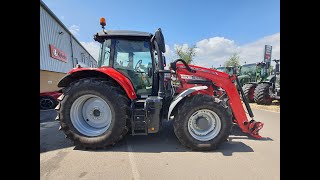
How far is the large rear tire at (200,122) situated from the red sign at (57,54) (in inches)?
518

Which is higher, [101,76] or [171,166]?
[101,76]

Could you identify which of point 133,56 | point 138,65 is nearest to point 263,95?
point 138,65

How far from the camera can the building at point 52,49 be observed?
12242 millimetres

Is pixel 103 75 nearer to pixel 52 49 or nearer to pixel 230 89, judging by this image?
pixel 230 89

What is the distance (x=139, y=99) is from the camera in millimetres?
4105

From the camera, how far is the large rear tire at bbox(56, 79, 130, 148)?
3.62 metres

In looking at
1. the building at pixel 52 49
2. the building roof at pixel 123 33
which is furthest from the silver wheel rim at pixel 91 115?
the building at pixel 52 49

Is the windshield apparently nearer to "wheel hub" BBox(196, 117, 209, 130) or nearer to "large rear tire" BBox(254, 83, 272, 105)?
"large rear tire" BBox(254, 83, 272, 105)

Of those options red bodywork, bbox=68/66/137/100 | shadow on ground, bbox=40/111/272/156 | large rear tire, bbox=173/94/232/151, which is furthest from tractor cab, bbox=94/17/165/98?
shadow on ground, bbox=40/111/272/156

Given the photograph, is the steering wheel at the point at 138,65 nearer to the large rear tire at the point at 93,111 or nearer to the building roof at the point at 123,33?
the building roof at the point at 123,33

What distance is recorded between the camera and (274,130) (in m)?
5.09
